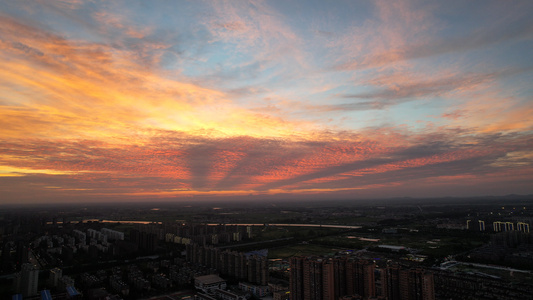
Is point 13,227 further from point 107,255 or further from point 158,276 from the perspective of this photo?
point 158,276

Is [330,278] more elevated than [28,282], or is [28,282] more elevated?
[330,278]

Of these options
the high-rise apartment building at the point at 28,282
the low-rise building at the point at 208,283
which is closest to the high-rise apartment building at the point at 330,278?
the low-rise building at the point at 208,283

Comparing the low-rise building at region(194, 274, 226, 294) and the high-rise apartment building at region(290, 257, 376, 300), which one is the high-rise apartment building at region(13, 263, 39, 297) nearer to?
the low-rise building at region(194, 274, 226, 294)

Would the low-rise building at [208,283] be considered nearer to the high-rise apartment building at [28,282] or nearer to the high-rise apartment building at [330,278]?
the high-rise apartment building at [330,278]

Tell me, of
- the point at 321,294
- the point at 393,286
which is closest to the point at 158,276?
the point at 321,294

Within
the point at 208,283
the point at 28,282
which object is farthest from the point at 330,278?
the point at 28,282

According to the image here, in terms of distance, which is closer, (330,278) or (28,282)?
(330,278)

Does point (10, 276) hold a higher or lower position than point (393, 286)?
lower

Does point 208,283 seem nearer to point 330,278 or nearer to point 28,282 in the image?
point 330,278

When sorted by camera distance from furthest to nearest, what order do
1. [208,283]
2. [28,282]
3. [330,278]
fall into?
1. [208,283]
2. [28,282]
3. [330,278]

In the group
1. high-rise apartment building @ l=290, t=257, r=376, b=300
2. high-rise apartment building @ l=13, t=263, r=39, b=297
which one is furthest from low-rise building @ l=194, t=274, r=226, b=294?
high-rise apartment building @ l=13, t=263, r=39, b=297

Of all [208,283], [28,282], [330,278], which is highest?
[330,278]
